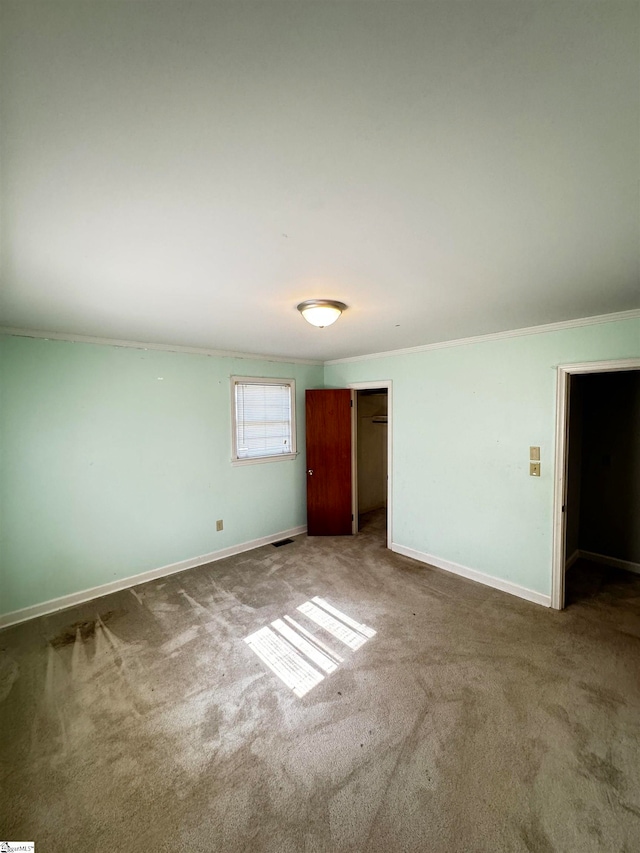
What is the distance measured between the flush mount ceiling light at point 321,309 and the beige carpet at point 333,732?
7.77 ft

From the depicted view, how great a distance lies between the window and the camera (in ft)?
13.8

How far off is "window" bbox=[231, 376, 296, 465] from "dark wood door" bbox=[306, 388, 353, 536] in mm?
290

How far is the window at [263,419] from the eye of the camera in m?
4.20

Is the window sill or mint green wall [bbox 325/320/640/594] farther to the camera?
the window sill

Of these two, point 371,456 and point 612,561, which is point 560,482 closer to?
point 612,561

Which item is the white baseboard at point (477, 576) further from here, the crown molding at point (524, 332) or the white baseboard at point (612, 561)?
the crown molding at point (524, 332)

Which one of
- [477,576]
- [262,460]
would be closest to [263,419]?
[262,460]

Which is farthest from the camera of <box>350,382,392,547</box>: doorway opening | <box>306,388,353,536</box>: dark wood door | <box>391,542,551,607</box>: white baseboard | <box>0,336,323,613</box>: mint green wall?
<box>350,382,392,547</box>: doorway opening

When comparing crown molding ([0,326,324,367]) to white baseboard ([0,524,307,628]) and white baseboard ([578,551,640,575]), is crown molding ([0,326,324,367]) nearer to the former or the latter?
white baseboard ([0,524,307,628])

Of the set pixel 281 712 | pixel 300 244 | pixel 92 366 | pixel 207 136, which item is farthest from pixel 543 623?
pixel 92 366

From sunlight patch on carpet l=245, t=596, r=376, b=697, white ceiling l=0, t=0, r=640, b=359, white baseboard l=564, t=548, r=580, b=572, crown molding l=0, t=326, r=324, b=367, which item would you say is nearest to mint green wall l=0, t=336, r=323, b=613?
crown molding l=0, t=326, r=324, b=367

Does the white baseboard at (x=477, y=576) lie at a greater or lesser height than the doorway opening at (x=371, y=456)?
lesser

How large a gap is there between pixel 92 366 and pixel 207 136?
293 centimetres

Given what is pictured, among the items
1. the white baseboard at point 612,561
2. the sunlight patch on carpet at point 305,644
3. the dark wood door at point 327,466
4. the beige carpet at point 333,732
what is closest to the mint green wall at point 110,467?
the beige carpet at point 333,732
